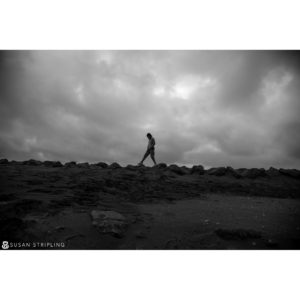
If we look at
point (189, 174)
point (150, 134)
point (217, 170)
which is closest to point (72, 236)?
point (189, 174)

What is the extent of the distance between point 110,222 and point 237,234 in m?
2.20

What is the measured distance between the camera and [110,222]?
370 centimetres

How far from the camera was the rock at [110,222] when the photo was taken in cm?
351

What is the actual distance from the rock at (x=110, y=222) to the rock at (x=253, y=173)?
6.19m

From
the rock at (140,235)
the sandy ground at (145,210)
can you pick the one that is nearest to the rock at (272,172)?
the sandy ground at (145,210)

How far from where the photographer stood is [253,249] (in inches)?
125

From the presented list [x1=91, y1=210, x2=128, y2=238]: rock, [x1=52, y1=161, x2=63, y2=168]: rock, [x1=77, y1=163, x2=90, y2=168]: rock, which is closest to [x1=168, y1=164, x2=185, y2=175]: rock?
[x1=77, y1=163, x2=90, y2=168]: rock

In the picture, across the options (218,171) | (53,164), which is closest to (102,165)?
(53,164)

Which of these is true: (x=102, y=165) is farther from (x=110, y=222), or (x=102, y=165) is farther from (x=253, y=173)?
(x=253, y=173)

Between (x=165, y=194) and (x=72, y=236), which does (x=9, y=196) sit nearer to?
→ (x=72, y=236)

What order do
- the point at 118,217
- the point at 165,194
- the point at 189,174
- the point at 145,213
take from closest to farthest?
1. the point at 118,217
2. the point at 145,213
3. the point at 165,194
4. the point at 189,174

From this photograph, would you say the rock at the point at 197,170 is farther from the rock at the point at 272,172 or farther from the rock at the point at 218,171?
the rock at the point at 272,172

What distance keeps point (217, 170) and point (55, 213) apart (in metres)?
6.32

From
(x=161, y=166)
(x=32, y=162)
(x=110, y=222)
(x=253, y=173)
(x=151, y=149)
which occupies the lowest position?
(x=110, y=222)
